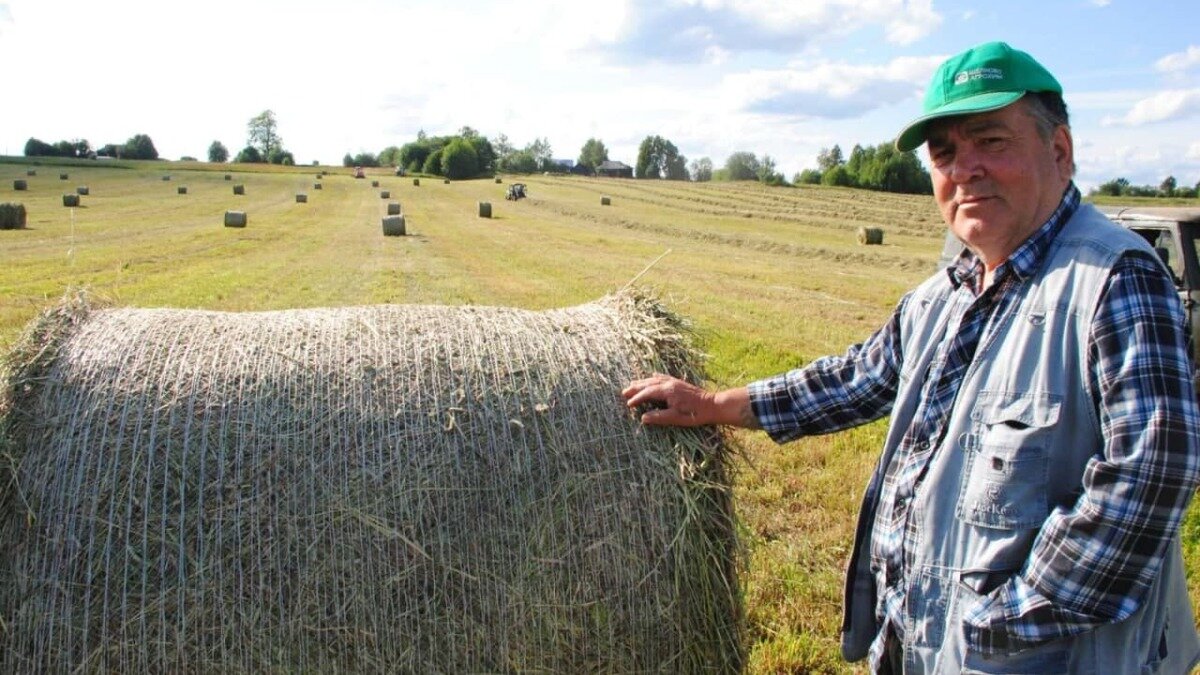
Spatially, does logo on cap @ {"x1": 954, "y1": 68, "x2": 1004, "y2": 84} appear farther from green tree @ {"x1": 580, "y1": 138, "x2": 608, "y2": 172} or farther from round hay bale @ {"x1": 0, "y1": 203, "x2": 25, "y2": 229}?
green tree @ {"x1": 580, "y1": 138, "x2": 608, "y2": 172}

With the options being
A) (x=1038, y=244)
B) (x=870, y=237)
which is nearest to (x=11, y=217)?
(x=870, y=237)

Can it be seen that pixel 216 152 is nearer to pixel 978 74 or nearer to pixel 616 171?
pixel 616 171

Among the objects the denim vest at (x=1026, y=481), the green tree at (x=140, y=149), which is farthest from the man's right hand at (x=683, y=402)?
the green tree at (x=140, y=149)

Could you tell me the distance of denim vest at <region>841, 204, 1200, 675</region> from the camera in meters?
2.31

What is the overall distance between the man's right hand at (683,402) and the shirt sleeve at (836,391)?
98 millimetres

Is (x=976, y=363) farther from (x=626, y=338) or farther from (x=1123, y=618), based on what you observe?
(x=626, y=338)

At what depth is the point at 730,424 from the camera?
3545mm

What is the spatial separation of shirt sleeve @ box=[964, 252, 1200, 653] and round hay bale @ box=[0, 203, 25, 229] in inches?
1120

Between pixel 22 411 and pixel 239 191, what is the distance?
51.4m

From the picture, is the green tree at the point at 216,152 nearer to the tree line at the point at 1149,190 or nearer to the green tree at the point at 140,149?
the green tree at the point at 140,149

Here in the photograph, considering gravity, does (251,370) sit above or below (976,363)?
below

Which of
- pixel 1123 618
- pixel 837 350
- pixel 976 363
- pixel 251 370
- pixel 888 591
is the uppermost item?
pixel 976 363

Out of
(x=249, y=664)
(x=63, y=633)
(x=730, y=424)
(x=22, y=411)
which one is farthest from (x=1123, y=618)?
(x=22, y=411)

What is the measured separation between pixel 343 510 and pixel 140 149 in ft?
397
